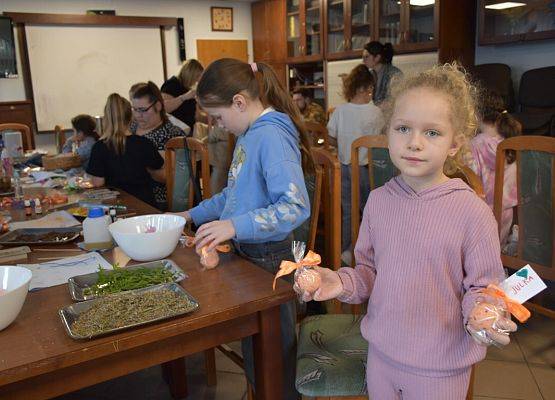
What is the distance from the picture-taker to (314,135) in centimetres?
358

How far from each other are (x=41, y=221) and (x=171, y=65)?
5.40 metres

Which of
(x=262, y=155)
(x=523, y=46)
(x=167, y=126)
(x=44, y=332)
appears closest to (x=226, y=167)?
(x=167, y=126)

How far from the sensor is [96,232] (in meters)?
1.46

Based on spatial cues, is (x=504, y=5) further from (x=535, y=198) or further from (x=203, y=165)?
(x=203, y=165)

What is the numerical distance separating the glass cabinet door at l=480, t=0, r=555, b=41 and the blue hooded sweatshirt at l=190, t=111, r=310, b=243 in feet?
10.5

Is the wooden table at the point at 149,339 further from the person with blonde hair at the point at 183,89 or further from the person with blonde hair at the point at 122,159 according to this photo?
the person with blonde hair at the point at 183,89

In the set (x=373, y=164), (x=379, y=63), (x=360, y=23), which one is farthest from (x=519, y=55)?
(x=373, y=164)

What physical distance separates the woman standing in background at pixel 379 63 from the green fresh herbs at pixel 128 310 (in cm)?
325

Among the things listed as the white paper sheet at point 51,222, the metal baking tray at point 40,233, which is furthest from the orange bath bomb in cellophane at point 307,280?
the white paper sheet at point 51,222

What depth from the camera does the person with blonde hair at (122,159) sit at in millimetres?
2490

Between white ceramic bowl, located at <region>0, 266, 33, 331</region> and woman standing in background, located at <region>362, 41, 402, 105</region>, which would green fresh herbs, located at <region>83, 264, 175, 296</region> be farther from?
woman standing in background, located at <region>362, 41, 402, 105</region>

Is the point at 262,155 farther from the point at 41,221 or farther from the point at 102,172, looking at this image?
the point at 102,172

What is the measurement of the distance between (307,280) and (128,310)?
358 mm

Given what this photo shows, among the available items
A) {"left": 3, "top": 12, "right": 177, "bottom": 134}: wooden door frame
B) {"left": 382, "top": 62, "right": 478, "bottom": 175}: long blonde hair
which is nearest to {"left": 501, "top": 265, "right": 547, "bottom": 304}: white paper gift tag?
{"left": 382, "top": 62, "right": 478, "bottom": 175}: long blonde hair
